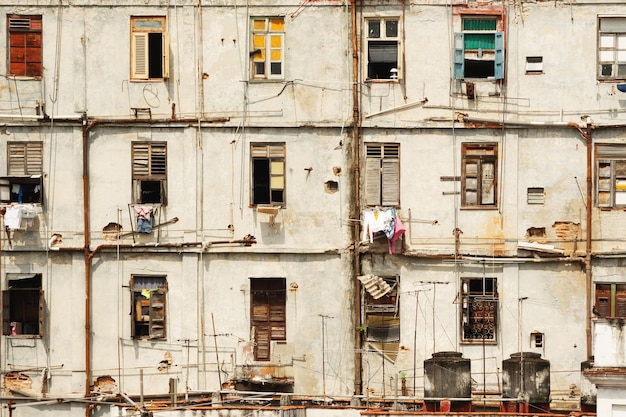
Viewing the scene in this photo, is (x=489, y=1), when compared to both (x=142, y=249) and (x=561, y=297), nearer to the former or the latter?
(x=561, y=297)

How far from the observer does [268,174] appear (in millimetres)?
30281

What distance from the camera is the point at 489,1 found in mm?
30234

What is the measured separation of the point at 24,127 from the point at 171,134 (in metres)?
3.07

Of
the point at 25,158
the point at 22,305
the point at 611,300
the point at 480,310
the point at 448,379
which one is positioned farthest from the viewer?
the point at 22,305

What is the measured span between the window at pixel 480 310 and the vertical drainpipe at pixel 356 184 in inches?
85.6

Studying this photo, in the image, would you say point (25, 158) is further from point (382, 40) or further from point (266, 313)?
point (382, 40)

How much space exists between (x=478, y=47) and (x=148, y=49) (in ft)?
22.5

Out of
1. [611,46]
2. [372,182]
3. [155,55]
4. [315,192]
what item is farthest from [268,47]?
[611,46]

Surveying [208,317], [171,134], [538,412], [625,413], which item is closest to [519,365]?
[538,412]

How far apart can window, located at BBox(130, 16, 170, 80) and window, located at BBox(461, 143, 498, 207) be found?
6575 mm

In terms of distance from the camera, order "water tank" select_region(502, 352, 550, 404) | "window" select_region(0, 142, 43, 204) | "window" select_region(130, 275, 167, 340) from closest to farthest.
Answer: "water tank" select_region(502, 352, 550, 404) → "window" select_region(130, 275, 167, 340) → "window" select_region(0, 142, 43, 204)

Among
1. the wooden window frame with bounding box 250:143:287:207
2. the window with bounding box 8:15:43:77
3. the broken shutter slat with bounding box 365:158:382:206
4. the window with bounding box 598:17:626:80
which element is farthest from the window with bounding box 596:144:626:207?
the window with bounding box 8:15:43:77

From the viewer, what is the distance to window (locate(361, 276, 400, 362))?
30141 mm

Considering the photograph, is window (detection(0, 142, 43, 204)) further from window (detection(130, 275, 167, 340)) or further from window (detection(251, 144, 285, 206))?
window (detection(251, 144, 285, 206))
